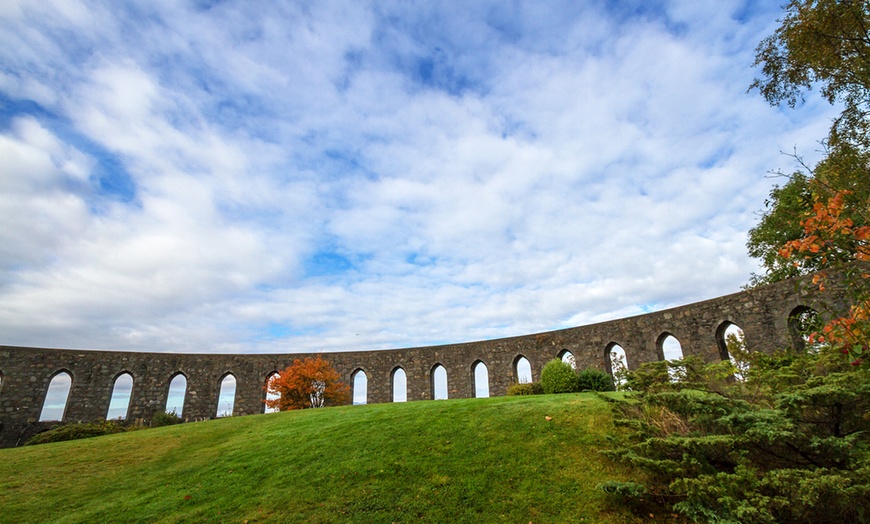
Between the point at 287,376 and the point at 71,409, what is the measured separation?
11.3 m

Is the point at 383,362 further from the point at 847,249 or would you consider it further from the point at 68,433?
the point at 847,249

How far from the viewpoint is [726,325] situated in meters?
16.0

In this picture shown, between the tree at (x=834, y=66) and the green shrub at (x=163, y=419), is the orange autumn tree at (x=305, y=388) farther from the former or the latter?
→ the tree at (x=834, y=66)

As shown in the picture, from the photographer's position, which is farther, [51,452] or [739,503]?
[51,452]

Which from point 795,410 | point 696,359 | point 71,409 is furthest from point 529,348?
point 71,409

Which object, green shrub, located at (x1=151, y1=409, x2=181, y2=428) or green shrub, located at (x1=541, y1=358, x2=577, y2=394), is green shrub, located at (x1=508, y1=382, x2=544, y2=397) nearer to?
green shrub, located at (x1=541, y1=358, x2=577, y2=394)

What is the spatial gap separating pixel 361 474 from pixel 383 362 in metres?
18.3

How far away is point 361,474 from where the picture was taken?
805cm

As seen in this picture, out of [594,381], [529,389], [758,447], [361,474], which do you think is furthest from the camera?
[529,389]

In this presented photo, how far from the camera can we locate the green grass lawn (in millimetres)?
6672

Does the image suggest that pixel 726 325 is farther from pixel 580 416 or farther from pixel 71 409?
pixel 71 409

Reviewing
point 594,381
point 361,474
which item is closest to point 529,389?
point 594,381

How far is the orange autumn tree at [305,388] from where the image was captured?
72.8ft

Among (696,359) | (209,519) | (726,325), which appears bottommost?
(209,519)
